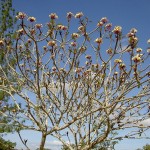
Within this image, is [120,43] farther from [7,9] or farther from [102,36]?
[7,9]

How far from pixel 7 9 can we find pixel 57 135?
1576 cm

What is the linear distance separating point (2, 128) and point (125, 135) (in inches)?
545

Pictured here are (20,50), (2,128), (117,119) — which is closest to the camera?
(117,119)

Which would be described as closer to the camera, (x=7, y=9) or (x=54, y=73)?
(x=54, y=73)

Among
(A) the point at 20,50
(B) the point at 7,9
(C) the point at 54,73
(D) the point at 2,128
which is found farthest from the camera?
(B) the point at 7,9

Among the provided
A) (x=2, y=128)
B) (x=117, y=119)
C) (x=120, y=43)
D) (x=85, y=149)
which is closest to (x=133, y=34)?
(x=120, y=43)

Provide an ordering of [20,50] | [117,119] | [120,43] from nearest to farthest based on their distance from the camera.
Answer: [120,43] → [117,119] → [20,50]

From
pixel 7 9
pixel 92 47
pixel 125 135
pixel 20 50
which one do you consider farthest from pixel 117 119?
pixel 7 9

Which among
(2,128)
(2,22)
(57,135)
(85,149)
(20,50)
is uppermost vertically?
(2,22)

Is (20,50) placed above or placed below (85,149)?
above

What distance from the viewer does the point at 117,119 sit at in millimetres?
6449

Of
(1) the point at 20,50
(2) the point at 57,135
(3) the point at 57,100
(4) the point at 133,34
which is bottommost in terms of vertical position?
(2) the point at 57,135

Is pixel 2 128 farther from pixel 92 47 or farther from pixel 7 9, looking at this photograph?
pixel 92 47

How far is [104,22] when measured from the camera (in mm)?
6191
